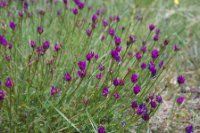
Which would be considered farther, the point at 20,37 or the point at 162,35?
the point at 162,35

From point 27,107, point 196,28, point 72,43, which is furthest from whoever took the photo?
point 196,28

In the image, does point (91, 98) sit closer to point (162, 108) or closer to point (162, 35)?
point (162, 108)

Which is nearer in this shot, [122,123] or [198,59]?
[122,123]

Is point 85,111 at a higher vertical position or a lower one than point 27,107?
lower

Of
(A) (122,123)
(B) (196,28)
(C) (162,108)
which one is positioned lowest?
(A) (122,123)

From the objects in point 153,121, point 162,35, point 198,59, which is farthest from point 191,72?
point 153,121

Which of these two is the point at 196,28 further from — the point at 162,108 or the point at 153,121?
the point at 153,121

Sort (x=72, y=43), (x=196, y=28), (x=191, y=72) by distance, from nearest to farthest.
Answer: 1. (x=72, y=43)
2. (x=191, y=72)
3. (x=196, y=28)

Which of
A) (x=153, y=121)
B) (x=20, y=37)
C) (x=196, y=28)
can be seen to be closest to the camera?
(x=153, y=121)

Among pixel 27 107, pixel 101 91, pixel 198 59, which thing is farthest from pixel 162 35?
pixel 27 107
